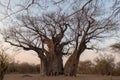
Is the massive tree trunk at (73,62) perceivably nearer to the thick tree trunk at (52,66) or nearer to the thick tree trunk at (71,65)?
the thick tree trunk at (71,65)

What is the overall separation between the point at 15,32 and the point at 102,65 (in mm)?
12257

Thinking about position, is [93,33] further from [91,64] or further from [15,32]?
[91,64]

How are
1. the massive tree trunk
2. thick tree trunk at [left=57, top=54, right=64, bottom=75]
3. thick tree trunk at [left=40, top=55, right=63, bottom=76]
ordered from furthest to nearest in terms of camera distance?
thick tree trunk at [left=57, top=54, right=64, bottom=75]
thick tree trunk at [left=40, top=55, right=63, bottom=76]
the massive tree trunk

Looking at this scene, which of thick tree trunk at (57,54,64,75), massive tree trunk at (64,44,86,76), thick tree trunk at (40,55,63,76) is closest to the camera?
massive tree trunk at (64,44,86,76)

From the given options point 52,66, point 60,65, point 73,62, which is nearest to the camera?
point 73,62

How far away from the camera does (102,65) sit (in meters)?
40.1

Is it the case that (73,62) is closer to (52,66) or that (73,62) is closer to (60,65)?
(60,65)

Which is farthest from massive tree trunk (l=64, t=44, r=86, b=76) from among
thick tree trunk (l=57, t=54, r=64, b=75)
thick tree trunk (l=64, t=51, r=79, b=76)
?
thick tree trunk (l=57, t=54, r=64, b=75)

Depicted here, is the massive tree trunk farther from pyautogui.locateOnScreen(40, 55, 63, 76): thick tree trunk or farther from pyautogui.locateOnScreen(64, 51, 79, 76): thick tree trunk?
pyautogui.locateOnScreen(40, 55, 63, 76): thick tree trunk

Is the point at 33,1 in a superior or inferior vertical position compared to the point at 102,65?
inferior

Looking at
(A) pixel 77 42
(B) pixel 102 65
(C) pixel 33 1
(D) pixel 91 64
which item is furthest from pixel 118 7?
(D) pixel 91 64

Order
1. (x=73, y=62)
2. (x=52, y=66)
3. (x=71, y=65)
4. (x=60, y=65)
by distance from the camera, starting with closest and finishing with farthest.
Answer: (x=73, y=62)
(x=71, y=65)
(x=52, y=66)
(x=60, y=65)

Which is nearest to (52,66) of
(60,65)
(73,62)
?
(60,65)

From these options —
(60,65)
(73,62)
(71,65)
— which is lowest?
(71,65)
